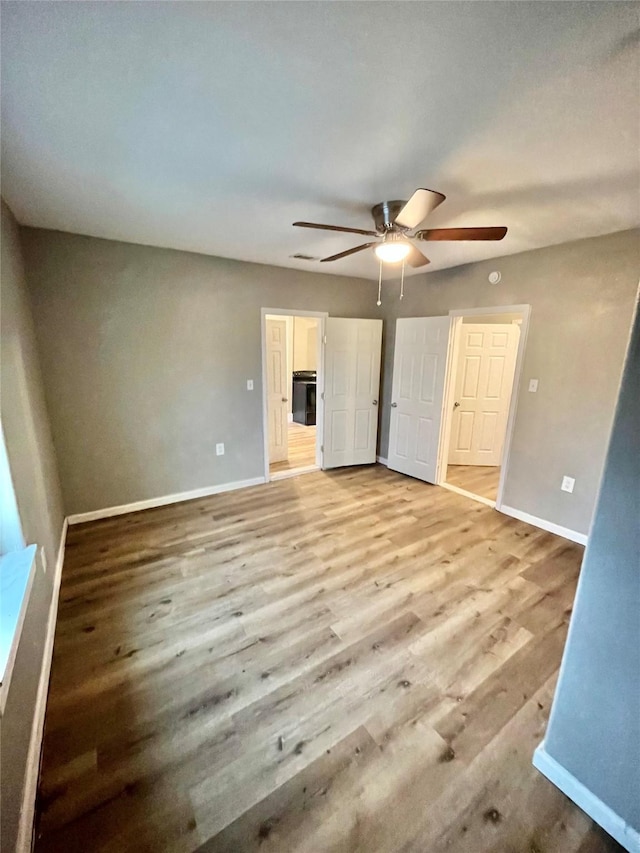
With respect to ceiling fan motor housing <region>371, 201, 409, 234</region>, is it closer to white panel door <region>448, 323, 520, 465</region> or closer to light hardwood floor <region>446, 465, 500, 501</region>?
white panel door <region>448, 323, 520, 465</region>

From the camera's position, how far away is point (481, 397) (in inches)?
179

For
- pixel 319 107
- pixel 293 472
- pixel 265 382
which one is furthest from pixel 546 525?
pixel 319 107

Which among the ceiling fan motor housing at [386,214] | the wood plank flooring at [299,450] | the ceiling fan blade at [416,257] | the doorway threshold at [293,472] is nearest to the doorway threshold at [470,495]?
the doorway threshold at [293,472]

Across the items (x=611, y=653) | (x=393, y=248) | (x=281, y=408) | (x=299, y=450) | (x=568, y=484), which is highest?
(x=393, y=248)

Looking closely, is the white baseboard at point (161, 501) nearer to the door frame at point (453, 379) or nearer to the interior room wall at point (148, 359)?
the interior room wall at point (148, 359)

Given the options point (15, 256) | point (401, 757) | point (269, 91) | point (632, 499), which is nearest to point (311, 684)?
point (401, 757)

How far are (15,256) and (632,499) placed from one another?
11.5 feet

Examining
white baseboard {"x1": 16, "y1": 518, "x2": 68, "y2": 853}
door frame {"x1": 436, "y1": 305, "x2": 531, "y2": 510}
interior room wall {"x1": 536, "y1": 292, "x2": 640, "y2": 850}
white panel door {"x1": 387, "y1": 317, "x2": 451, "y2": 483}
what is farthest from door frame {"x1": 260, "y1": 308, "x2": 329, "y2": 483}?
interior room wall {"x1": 536, "y1": 292, "x2": 640, "y2": 850}

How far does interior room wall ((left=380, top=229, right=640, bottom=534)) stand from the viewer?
99.9 inches

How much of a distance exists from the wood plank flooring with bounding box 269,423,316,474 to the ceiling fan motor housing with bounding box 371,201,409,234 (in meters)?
3.02

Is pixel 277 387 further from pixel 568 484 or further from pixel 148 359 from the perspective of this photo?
pixel 568 484

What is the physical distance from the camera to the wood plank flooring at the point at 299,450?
4.58 m

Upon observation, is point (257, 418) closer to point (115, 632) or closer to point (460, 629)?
point (115, 632)

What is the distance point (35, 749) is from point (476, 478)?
4373 millimetres
